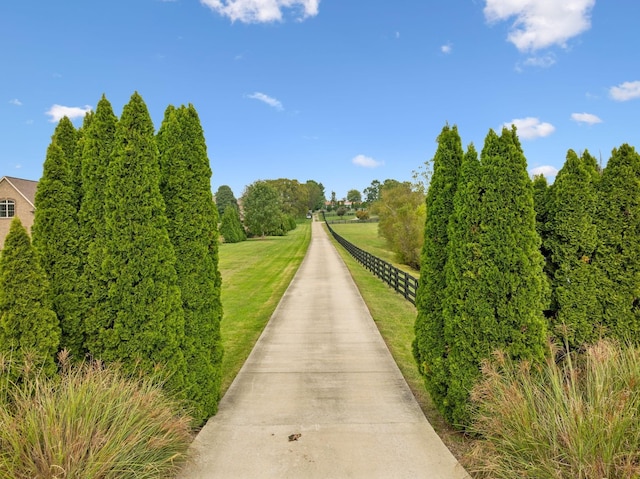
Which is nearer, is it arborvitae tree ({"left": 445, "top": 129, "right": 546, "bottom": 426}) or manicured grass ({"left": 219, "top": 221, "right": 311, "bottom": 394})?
arborvitae tree ({"left": 445, "top": 129, "right": 546, "bottom": 426})

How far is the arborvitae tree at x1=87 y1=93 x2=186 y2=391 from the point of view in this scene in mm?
3789

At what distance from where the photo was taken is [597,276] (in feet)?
14.1

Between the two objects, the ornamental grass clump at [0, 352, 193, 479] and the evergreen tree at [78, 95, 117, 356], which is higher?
the evergreen tree at [78, 95, 117, 356]

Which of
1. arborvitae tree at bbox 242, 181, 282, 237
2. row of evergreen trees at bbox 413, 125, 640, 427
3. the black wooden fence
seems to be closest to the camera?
row of evergreen trees at bbox 413, 125, 640, 427

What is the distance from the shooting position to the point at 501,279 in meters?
3.89

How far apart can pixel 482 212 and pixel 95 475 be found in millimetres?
4373

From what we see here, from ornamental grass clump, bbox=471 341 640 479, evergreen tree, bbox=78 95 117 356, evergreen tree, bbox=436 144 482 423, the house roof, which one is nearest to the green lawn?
ornamental grass clump, bbox=471 341 640 479

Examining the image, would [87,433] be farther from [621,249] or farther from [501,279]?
[621,249]

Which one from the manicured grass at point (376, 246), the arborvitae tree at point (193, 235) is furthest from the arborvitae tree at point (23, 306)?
the manicured grass at point (376, 246)

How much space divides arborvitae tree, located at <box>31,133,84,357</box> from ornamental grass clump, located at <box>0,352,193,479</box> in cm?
66

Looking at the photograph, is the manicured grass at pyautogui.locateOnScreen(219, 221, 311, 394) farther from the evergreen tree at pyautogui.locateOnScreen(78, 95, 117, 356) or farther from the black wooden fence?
the black wooden fence

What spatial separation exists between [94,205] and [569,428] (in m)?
5.11

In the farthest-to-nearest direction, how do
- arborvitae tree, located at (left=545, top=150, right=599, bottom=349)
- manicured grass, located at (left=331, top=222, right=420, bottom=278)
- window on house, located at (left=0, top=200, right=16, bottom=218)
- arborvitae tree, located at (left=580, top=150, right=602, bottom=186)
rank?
window on house, located at (left=0, top=200, right=16, bottom=218) → manicured grass, located at (left=331, top=222, right=420, bottom=278) → arborvitae tree, located at (left=580, top=150, right=602, bottom=186) → arborvitae tree, located at (left=545, top=150, right=599, bottom=349)

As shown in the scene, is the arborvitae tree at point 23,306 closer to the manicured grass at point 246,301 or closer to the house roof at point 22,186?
the manicured grass at point 246,301
